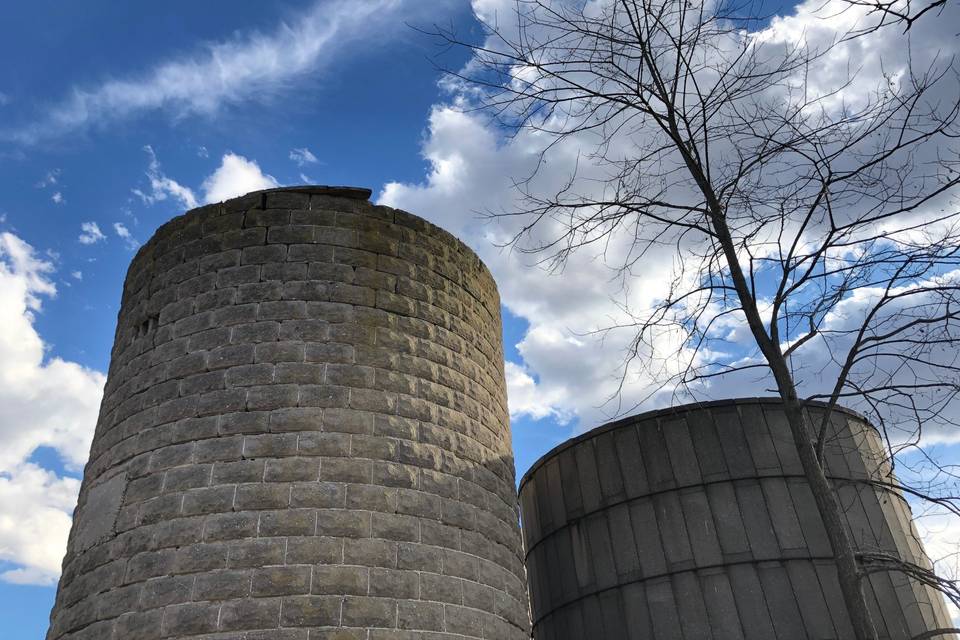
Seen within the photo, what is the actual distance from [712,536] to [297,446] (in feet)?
18.4

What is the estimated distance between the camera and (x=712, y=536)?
30.3 feet

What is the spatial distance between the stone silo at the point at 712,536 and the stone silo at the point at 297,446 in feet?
8.47

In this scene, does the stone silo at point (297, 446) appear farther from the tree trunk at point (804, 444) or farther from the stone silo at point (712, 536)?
the tree trunk at point (804, 444)

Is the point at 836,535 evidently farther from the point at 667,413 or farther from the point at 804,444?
the point at 667,413

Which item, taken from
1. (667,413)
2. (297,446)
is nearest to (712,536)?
(667,413)

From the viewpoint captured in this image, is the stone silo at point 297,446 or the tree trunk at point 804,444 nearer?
the tree trunk at point 804,444

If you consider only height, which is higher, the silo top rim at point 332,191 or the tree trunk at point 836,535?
the silo top rim at point 332,191

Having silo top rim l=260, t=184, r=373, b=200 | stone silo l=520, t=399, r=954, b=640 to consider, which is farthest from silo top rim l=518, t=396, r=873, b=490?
silo top rim l=260, t=184, r=373, b=200

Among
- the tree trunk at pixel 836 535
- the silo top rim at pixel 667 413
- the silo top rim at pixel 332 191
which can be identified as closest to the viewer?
the tree trunk at pixel 836 535

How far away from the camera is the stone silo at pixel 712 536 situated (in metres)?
8.75

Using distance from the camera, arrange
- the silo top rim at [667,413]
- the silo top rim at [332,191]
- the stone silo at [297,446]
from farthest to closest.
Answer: the silo top rim at [667,413] → the silo top rim at [332,191] → the stone silo at [297,446]

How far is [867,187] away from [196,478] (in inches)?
249

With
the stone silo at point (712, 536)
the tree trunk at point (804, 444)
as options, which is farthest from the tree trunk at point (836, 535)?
the stone silo at point (712, 536)

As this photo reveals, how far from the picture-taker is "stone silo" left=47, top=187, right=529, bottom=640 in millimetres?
5898
